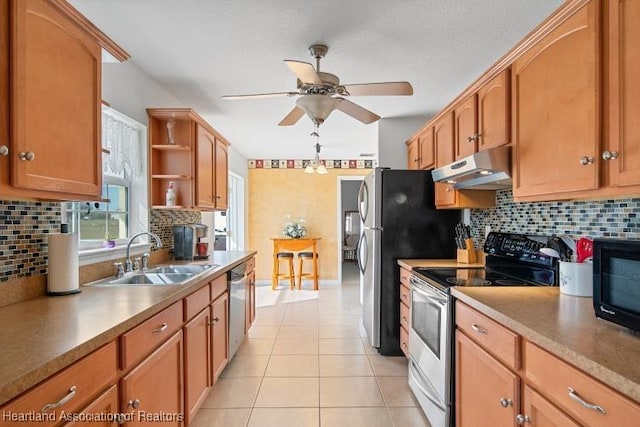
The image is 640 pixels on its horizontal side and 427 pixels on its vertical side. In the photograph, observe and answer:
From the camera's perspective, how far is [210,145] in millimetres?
3398

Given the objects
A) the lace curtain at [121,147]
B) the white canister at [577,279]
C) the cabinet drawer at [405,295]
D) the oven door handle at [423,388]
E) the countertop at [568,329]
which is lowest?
the oven door handle at [423,388]

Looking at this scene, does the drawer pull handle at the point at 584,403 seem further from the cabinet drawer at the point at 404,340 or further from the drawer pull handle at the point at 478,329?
the cabinet drawer at the point at 404,340

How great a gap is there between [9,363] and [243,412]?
162cm

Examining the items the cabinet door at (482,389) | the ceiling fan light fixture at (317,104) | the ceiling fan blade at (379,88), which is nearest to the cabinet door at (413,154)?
the ceiling fan blade at (379,88)

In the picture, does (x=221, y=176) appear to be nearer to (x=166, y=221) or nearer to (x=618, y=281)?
(x=166, y=221)

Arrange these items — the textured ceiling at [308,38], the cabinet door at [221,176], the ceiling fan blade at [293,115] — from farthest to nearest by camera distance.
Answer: the cabinet door at [221,176] < the ceiling fan blade at [293,115] < the textured ceiling at [308,38]

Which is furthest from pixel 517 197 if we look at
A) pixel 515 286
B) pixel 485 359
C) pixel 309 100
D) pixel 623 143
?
pixel 309 100

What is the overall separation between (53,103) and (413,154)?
3.07 metres

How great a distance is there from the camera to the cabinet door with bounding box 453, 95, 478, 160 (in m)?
2.32

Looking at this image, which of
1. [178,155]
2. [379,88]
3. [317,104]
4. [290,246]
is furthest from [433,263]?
[290,246]

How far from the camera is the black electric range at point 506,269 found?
2008 mm

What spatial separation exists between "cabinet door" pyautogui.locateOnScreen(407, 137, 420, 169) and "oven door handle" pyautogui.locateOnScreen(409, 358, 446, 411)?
1895mm

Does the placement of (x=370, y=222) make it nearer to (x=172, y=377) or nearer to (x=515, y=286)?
(x=515, y=286)

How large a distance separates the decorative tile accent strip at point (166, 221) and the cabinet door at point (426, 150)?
238 centimetres
